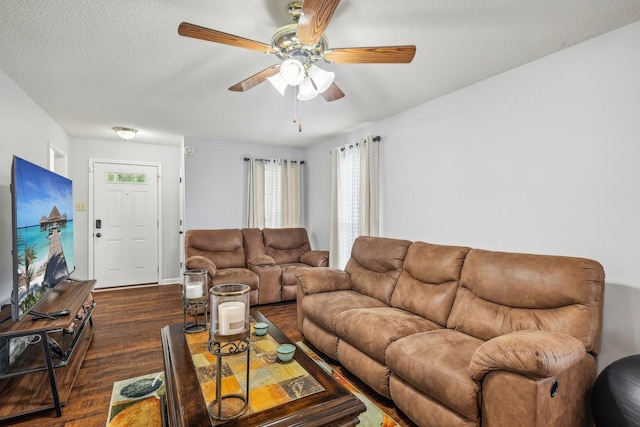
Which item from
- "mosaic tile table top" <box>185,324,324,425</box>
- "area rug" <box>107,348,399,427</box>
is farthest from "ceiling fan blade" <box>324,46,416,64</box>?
"area rug" <box>107,348,399,427</box>

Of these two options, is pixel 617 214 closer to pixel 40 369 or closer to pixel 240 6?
pixel 240 6

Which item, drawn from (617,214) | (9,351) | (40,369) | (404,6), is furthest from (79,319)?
(617,214)

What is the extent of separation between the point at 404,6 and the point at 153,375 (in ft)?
9.79

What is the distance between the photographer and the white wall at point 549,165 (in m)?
1.85

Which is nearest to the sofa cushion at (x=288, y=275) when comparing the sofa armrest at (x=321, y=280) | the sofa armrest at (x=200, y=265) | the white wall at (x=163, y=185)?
the sofa armrest at (x=200, y=265)

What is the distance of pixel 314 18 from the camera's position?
1.35 m

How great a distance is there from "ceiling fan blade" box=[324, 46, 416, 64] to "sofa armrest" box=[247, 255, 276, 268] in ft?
10.2

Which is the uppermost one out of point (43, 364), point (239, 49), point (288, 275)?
point (239, 49)

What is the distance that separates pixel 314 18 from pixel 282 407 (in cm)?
163

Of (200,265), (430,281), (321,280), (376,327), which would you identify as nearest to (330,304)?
(321,280)

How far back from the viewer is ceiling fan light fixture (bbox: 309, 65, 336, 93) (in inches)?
72.8

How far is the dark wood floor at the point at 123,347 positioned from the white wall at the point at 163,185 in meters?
0.60

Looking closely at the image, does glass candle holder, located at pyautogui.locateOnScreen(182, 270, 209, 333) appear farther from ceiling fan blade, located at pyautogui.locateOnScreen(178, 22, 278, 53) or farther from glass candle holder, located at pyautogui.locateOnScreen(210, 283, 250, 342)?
ceiling fan blade, located at pyautogui.locateOnScreen(178, 22, 278, 53)

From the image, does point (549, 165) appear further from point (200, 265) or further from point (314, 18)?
point (200, 265)
